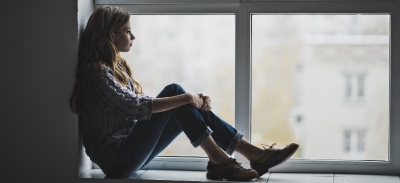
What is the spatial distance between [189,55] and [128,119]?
0.45 metres

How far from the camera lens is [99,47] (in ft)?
9.62

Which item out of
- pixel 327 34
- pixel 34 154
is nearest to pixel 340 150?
pixel 327 34

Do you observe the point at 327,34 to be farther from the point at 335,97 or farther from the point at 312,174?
the point at 312,174

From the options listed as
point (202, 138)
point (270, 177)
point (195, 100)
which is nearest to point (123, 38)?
point (195, 100)

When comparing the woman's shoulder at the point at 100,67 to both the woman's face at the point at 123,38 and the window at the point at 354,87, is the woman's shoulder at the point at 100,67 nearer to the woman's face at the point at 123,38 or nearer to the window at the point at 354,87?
the woman's face at the point at 123,38

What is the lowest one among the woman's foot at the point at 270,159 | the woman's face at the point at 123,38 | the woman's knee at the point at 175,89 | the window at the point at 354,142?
the woman's foot at the point at 270,159

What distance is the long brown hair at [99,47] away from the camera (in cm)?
293

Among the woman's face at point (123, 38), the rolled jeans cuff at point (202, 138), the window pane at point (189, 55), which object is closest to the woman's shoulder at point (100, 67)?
the woman's face at point (123, 38)

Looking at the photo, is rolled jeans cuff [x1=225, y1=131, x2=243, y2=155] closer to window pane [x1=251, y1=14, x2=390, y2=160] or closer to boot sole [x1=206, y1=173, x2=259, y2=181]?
boot sole [x1=206, y1=173, x2=259, y2=181]

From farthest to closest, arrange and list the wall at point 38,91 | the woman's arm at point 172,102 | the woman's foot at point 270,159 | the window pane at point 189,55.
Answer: the window pane at point 189,55, the wall at point 38,91, the woman's foot at point 270,159, the woman's arm at point 172,102

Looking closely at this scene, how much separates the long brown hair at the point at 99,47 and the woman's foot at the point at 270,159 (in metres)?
0.68

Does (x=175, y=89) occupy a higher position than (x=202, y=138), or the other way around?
(x=175, y=89)

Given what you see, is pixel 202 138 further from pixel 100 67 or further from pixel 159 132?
pixel 100 67

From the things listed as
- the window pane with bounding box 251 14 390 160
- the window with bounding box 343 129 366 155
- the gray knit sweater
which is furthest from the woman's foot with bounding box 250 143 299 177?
the gray knit sweater
